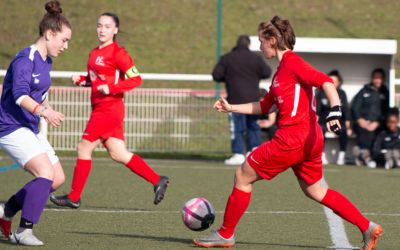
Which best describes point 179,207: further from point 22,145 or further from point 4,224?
point 22,145

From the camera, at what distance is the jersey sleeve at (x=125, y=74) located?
1000cm

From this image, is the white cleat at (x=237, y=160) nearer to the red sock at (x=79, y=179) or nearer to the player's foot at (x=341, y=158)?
the player's foot at (x=341, y=158)

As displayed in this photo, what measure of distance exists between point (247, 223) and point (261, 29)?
87.5 inches

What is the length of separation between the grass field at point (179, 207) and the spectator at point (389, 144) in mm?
542

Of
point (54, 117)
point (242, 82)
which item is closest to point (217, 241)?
point (54, 117)

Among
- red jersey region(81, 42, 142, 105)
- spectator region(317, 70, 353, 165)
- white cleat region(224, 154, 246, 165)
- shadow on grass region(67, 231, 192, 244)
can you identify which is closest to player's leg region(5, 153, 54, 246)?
shadow on grass region(67, 231, 192, 244)

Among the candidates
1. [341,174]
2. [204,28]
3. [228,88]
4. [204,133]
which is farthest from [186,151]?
[204,28]

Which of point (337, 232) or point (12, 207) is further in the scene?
point (337, 232)

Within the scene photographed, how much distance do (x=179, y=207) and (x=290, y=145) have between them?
3.10 meters

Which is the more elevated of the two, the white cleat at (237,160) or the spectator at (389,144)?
the spectator at (389,144)

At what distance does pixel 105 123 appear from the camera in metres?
10.3

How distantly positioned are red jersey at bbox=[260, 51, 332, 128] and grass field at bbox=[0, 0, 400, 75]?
18158mm

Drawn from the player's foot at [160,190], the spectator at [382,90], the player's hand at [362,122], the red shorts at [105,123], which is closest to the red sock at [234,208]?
the player's foot at [160,190]

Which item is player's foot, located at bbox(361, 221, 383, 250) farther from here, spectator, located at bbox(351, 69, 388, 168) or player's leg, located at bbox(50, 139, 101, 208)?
spectator, located at bbox(351, 69, 388, 168)
